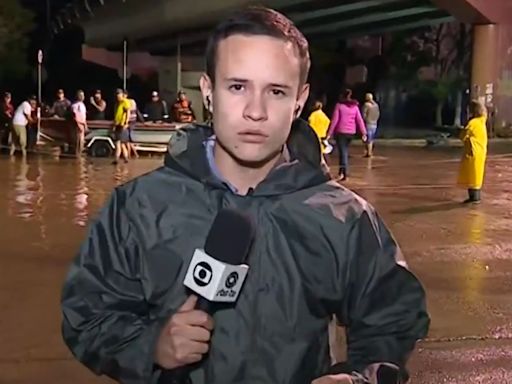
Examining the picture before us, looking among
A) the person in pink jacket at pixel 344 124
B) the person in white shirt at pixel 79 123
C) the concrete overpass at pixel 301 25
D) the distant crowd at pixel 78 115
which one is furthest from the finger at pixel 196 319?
the concrete overpass at pixel 301 25

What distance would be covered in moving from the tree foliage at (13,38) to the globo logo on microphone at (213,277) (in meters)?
36.4

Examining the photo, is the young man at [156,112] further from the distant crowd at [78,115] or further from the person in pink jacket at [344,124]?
the person in pink jacket at [344,124]

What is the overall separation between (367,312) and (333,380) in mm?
236

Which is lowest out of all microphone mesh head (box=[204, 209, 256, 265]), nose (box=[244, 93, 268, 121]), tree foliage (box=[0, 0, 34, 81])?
microphone mesh head (box=[204, 209, 256, 265])

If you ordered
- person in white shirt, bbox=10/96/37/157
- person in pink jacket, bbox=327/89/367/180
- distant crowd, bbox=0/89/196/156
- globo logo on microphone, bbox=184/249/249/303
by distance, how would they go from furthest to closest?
person in white shirt, bbox=10/96/37/157
distant crowd, bbox=0/89/196/156
person in pink jacket, bbox=327/89/367/180
globo logo on microphone, bbox=184/249/249/303

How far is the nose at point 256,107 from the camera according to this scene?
228 centimetres

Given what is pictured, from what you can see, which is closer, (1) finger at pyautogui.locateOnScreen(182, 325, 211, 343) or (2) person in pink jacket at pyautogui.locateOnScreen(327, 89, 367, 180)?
(1) finger at pyautogui.locateOnScreen(182, 325, 211, 343)

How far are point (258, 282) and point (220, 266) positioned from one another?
29 cm

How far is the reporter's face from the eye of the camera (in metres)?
Answer: 2.28

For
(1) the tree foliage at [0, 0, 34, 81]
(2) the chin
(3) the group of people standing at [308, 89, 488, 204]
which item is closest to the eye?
(2) the chin

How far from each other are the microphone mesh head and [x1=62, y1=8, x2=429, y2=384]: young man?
0.41ft

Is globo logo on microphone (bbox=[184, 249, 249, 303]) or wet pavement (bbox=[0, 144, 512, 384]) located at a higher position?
globo logo on microphone (bbox=[184, 249, 249, 303])

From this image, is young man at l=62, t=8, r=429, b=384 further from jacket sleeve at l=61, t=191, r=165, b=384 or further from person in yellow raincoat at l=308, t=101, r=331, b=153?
person in yellow raincoat at l=308, t=101, r=331, b=153

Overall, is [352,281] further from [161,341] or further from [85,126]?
[85,126]
